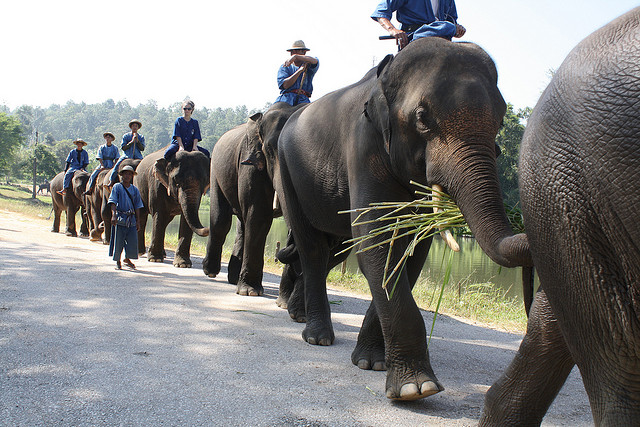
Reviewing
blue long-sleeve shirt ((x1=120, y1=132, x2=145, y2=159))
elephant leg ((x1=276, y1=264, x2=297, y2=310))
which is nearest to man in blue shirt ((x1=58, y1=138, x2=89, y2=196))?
blue long-sleeve shirt ((x1=120, y1=132, x2=145, y2=159))

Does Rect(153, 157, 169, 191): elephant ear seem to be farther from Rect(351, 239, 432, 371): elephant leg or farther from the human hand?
Rect(351, 239, 432, 371): elephant leg

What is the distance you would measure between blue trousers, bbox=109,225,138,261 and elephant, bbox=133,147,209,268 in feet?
3.20

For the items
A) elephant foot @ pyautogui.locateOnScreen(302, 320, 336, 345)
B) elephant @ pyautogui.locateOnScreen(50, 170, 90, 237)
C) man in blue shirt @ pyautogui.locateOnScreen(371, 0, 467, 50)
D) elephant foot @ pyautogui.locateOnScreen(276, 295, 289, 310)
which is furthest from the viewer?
elephant @ pyautogui.locateOnScreen(50, 170, 90, 237)

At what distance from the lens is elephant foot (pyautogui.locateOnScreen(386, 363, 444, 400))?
4199 millimetres

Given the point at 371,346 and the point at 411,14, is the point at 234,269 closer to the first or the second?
the point at 371,346

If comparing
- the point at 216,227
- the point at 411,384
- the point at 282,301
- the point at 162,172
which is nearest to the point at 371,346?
the point at 411,384

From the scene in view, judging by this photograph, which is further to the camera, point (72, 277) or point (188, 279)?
point (188, 279)

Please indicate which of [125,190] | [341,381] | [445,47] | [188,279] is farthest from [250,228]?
[445,47]

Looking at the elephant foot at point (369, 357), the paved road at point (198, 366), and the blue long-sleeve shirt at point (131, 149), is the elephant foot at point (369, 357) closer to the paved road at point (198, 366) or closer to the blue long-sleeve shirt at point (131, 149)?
the paved road at point (198, 366)

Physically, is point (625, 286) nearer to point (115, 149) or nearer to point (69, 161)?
point (115, 149)

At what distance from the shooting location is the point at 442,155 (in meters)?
4.00

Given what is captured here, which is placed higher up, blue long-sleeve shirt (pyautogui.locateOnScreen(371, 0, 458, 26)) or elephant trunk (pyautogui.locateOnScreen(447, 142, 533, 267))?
blue long-sleeve shirt (pyautogui.locateOnScreen(371, 0, 458, 26))

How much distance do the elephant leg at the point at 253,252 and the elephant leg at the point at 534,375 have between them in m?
5.58

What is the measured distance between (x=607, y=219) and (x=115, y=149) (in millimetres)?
18329
